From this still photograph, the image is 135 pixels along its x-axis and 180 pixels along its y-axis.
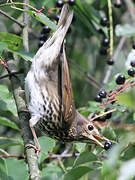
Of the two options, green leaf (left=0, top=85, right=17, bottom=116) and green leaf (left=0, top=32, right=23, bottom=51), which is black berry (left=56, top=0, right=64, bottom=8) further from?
green leaf (left=0, top=85, right=17, bottom=116)

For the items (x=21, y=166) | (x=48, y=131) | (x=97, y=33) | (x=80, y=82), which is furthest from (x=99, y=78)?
(x=21, y=166)

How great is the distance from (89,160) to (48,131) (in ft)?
3.98

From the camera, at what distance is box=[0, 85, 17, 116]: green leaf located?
354 cm

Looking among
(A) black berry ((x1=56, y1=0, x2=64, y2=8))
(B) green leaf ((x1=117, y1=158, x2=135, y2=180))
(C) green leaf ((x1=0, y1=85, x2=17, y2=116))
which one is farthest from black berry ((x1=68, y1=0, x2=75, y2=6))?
(B) green leaf ((x1=117, y1=158, x2=135, y2=180))

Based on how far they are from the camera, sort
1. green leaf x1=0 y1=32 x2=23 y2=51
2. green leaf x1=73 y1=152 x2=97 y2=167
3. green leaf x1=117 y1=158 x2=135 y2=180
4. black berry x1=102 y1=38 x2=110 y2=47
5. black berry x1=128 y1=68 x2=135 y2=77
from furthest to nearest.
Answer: black berry x1=102 y1=38 x2=110 y2=47, green leaf x1=0 y1=32 x2=23 y2=51, black berry x1=128 y1=68 x2=135 y2=77, green leaf x1=73 y1=152 x2=97 y2=167, green leaf x1=117 y1=158 x2=135 y2=180

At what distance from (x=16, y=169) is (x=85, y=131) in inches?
37.7

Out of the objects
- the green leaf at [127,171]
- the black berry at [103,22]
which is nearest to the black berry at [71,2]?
the black berry at [103,22]

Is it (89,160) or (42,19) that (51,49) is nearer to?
(42,19)

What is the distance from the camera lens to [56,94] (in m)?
4.02

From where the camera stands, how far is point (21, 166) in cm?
333

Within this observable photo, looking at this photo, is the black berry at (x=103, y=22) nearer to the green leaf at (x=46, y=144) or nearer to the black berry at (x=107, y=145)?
the green leaf at (x=46, y=144)

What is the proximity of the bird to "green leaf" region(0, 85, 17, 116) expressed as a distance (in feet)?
0.59

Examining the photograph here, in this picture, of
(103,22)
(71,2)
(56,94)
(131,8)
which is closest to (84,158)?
(56,94)

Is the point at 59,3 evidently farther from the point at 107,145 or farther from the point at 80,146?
the point at 107,145
